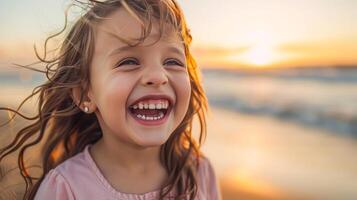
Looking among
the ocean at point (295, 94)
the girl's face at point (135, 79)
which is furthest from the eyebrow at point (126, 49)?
the ocean at point (295, 94)

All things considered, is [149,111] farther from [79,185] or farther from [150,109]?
[79,185]

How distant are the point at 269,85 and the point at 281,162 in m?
4.12

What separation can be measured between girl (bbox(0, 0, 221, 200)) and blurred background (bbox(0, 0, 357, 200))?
0.30m

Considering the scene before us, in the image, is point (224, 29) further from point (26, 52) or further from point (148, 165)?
point (148, 165)

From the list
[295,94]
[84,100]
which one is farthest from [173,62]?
[295,94]

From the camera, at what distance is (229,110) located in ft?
22.6

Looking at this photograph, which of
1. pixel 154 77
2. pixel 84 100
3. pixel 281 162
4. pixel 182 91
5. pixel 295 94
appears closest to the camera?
pixel 154 77

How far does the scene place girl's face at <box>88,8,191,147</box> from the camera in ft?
6.56

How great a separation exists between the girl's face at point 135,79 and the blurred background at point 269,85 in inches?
16.6

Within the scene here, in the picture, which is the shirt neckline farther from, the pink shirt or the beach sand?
the beach sand

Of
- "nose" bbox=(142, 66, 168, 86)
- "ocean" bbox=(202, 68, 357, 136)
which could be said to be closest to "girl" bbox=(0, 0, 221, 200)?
"nose" bbox=(142, 66, 168, 86)

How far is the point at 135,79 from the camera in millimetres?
1997

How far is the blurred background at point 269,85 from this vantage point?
3.40 metres

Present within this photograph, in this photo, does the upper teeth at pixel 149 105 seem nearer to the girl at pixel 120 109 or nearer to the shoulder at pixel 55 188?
the girl at pixel 120 109
